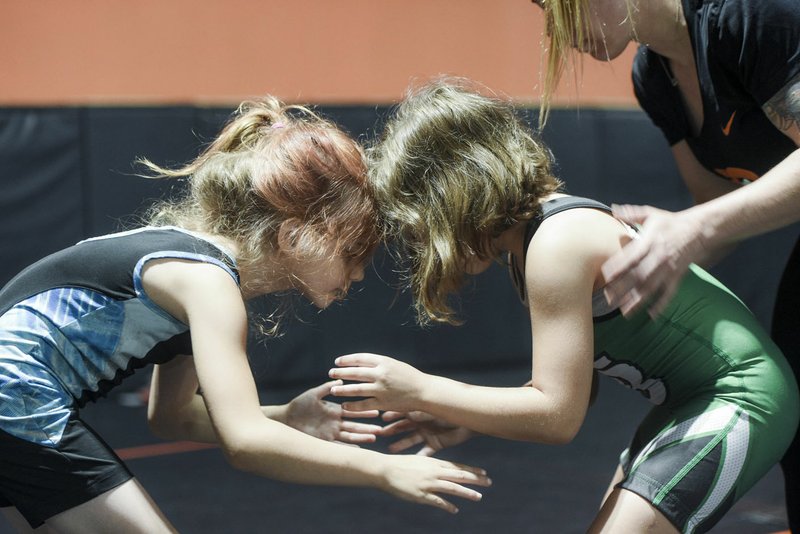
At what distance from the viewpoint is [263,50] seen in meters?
5.95

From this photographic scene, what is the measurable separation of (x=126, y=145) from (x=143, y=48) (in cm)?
130

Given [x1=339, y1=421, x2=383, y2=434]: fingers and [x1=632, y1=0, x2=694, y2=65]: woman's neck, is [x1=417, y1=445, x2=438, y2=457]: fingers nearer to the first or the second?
[x1=339, y1=421, x2=383, y2=434]: fingers

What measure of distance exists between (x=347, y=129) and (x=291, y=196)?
9.67 ft

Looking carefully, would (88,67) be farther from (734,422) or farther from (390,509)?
(734,422)

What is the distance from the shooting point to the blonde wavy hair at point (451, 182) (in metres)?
1.77

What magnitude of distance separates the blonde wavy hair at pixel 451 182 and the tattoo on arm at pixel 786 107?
425 millimetres

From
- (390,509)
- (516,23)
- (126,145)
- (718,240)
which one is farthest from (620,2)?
(516,23)

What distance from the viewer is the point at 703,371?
1.73 metres

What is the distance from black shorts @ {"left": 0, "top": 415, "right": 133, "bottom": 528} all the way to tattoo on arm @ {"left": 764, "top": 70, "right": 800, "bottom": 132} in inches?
54.1

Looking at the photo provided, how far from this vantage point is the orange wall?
5336 mm

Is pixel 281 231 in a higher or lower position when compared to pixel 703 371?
higher

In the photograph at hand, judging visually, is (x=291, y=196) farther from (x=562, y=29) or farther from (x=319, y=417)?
(x=562, y=29)

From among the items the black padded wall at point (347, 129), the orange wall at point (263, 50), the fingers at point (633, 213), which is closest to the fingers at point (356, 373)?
the fingers at point (633, 213)

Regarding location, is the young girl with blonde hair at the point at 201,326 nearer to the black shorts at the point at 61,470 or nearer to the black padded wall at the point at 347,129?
the black shorts at the point at 61,470
